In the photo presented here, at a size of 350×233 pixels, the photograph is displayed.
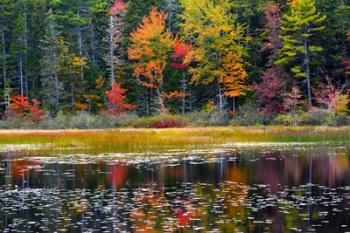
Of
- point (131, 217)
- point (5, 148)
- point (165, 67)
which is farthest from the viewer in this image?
point (165, 67)

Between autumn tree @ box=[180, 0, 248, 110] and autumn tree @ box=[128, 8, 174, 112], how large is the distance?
8.27ft

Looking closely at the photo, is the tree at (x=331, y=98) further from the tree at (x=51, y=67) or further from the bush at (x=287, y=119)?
the tree at (x=51, y=67)

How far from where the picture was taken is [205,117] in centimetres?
5819

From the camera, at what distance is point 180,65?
6525cm

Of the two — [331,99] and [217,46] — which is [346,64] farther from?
[217,46]

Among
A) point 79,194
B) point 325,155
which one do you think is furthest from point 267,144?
point 79,194

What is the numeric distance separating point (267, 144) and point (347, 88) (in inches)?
701

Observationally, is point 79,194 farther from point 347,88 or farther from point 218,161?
point 347,88

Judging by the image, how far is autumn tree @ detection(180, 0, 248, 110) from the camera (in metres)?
61.7

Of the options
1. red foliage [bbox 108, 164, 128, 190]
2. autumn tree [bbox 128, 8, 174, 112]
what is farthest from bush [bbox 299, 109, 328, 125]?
red foliage [bbox 108, 164, 128, 190]

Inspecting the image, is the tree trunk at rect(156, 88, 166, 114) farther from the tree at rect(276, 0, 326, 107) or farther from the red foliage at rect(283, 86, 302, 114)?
the red foliage at rect(283, 86, 302, 114)

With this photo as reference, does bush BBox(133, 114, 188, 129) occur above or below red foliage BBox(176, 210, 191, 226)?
above

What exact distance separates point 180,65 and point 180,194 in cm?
4254

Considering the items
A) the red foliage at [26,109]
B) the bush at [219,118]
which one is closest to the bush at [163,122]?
the bush at [219,118]
